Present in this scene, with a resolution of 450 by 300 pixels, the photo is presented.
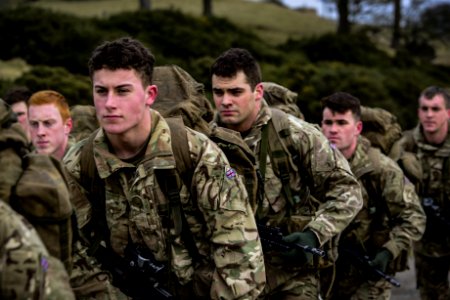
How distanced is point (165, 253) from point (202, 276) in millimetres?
225

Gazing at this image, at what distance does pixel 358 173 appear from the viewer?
6.50 meters

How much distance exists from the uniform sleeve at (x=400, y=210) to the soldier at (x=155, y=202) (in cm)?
296

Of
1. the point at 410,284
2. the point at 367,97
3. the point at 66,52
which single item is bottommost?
the point at 410,284

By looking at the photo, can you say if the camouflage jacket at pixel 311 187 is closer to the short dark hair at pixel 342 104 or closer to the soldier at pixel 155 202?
the short dark hair at pixel 342 104

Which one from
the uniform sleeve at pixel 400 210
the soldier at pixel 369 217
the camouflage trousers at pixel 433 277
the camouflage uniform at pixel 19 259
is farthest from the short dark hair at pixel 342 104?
the camouflage uniform at pixel 19 259

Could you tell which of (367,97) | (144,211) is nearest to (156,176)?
(144,211)

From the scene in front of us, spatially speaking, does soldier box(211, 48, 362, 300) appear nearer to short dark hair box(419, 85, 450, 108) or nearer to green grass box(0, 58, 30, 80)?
short dark hair box(419, 85, 450, 108)

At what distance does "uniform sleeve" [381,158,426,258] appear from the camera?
655cm

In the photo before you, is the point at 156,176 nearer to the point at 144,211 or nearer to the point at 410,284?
the point at 144,211

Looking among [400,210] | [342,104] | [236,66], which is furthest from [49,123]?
[400,210]

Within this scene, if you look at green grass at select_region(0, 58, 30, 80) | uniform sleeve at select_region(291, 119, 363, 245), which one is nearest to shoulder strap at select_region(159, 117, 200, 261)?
uniform sleeve at select_region(291, 119, 363, 245)

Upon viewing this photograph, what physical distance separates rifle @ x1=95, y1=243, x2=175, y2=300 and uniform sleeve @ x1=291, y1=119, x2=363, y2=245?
149 centimetres

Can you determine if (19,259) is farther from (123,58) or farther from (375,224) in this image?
(375,224)

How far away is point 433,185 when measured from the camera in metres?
7.96
